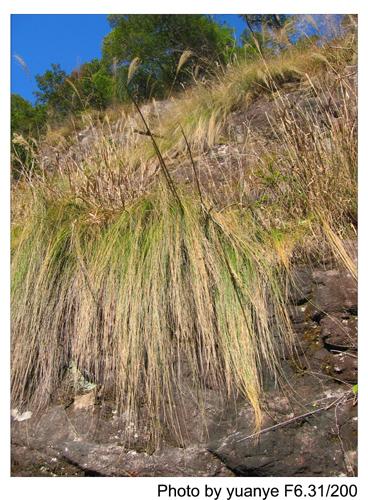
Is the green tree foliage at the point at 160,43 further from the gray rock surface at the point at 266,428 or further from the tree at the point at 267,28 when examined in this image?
the gray rock surface at the point at 266,428

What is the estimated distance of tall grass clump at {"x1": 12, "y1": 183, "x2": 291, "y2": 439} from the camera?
2078mm

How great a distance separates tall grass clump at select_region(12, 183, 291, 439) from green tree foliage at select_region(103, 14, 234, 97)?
18.6ft

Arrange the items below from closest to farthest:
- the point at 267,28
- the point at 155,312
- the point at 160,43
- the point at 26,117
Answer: the point at 155,312, the point at 267,28, the point at 26,117, the point at 160,43

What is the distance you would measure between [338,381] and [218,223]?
0.94 meters

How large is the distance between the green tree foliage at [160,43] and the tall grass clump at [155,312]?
5681mm

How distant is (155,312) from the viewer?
2.12m

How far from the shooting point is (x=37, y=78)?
25.1 feet

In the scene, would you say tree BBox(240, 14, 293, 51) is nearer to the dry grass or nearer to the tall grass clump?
the dry grass

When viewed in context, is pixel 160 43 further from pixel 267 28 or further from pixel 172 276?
pixel 172 276

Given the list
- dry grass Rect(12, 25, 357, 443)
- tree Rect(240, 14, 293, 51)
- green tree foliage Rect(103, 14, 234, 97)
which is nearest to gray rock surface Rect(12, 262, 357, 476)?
dry grass Rect(12, 25, 357, 443)

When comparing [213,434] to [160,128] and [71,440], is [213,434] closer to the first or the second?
[71,440]

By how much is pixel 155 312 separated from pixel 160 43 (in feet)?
23.3

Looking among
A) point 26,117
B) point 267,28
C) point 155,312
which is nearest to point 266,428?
point 155,312

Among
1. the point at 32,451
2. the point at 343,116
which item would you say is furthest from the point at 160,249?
the point at 343,116
